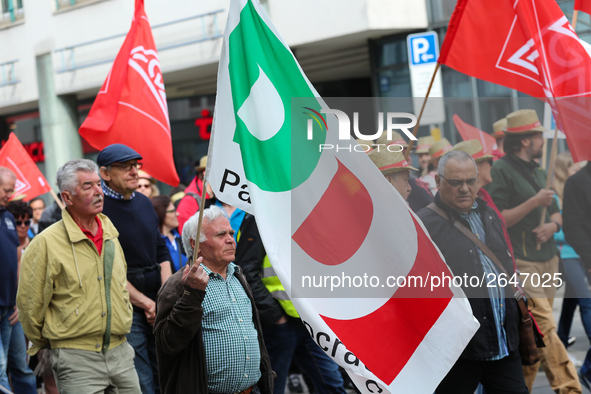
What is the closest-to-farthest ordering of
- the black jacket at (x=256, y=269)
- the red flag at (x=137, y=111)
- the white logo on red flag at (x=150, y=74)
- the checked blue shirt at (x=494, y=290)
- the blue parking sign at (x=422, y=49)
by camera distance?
the checked blue shirt at (x=494, y=290), the black jacket at (x=256, y=269), the red flag at (x=137, y=111), the white logo on red flag at (x=150, y=74), the blue parking sign at (x=422, y=49)

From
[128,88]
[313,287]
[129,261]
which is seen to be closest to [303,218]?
[313,287]

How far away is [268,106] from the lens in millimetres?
3727

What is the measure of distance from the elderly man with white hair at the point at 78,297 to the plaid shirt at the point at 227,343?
82cm

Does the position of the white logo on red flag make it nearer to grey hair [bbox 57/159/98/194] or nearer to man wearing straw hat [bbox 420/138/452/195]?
grey hair [bbox 57/159/98/194]

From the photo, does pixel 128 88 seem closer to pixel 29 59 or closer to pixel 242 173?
pixel 242 173

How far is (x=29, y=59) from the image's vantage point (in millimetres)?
17578

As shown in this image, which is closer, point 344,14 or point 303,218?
point 303,218

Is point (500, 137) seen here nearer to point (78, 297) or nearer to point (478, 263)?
point (478, 263)

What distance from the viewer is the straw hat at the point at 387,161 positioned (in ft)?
16.7

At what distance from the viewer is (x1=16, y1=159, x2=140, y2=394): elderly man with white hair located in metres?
4.32

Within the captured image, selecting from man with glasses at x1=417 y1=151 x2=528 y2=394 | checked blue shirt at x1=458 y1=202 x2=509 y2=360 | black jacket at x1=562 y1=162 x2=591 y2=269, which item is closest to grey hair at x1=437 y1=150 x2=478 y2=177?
man with glasses at x1=417 y1=151 x2=528 y2=394

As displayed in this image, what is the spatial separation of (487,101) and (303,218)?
992 cm

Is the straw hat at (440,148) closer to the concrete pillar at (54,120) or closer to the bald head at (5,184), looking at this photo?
the bald head at (5,184)

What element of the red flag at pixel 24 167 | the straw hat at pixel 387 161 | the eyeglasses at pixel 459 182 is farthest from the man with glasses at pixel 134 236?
the red flag at pixel 24 167
